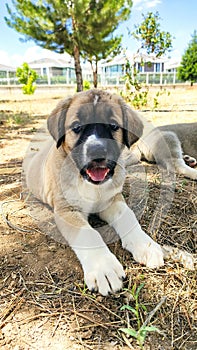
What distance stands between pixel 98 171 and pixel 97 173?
19mm

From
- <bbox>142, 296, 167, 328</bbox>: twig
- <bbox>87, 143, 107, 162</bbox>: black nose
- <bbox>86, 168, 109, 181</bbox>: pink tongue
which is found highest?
<bbox>87, 143, 107, 162</bbox>: black nose

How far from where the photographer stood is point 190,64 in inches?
1361

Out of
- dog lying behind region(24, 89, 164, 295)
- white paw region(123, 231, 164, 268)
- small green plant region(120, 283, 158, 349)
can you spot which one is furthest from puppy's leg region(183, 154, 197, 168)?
small green plant region(120, 283, 158, 349)

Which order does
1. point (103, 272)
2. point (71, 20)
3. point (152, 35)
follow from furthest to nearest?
point (71, 20)
point (152, 35)
point (103, 272)

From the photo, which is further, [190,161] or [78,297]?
[190,161]

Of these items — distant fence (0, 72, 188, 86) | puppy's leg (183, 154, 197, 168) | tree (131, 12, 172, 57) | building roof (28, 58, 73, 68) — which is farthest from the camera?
building roof (28, 58, 73, 68)

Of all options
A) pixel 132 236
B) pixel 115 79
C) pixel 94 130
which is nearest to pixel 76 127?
pixel 94 130

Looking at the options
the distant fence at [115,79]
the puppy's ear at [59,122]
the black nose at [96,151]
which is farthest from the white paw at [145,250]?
the distant fence at [115,79]

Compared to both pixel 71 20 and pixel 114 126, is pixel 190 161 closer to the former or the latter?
pixel 114 126

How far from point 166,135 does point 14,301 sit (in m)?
3.48

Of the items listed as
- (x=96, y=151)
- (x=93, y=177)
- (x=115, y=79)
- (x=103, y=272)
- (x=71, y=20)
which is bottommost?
(x=103, y=272)

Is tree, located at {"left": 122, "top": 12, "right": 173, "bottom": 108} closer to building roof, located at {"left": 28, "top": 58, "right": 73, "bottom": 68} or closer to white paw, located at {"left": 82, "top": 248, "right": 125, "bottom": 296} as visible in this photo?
white paw, located at {"left": 82, "top": 248, "right": 125, "bottom": 296}

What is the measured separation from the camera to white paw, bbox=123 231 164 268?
6.86 ft

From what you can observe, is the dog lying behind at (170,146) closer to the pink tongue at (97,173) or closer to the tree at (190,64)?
the pink tongue at (97,173)
